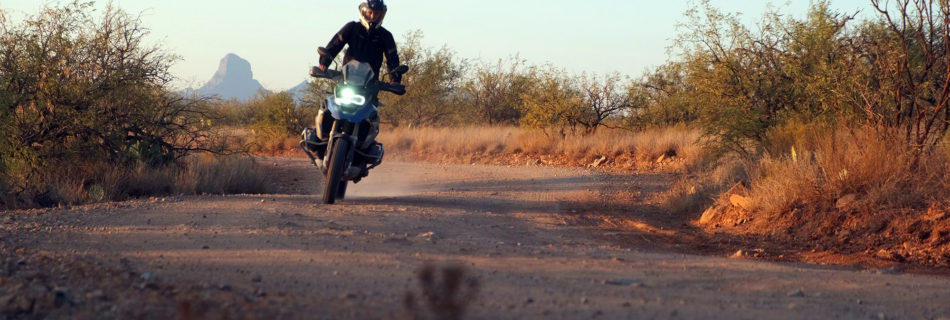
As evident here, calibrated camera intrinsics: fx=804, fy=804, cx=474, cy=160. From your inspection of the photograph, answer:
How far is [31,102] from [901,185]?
35.1ft

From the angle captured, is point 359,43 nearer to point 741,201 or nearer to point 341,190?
point 341,190

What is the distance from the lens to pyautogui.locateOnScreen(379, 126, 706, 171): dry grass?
17531mm

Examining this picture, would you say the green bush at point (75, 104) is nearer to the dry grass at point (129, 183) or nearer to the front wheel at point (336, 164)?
the dry grass at point (129, 183)

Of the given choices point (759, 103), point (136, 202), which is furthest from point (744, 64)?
point (136, 202)

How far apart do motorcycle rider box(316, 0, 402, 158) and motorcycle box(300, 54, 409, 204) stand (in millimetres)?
18

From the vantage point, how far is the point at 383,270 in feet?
16.0

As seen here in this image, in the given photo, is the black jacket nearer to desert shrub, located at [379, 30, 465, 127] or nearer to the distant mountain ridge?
desert shrub, located at [379, 30, 465, 127]

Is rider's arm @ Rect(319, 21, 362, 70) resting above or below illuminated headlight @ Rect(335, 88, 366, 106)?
above

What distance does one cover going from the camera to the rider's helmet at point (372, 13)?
8.70 metres

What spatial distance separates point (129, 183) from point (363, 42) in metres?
4.20

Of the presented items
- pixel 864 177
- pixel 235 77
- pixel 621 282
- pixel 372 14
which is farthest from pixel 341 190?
pixel 235 77

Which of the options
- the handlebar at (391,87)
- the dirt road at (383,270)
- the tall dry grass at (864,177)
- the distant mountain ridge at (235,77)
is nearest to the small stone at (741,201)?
the tall dry grass at (864,177)

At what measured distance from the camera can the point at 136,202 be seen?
877 cm

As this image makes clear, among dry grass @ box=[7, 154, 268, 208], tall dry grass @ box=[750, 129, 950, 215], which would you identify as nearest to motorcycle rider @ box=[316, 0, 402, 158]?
dry grass @ box=[7, 154, 268, 208]
